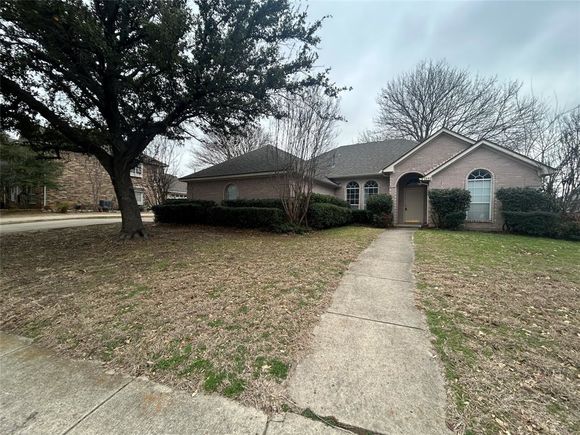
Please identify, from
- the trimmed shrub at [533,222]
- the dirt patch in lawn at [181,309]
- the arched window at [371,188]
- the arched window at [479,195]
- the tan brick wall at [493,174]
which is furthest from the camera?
the arched window at [371,188]

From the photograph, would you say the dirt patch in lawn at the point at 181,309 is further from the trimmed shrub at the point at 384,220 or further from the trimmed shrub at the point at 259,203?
the trimmed shrub at the point at 384,220

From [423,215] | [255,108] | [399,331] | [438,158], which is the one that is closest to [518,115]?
[438,158]

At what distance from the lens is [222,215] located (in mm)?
13086

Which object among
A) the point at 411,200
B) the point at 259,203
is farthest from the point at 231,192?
the point at 411,200

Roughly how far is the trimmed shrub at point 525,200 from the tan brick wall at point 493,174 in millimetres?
518

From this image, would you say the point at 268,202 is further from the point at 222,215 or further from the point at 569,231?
the point at 569,231

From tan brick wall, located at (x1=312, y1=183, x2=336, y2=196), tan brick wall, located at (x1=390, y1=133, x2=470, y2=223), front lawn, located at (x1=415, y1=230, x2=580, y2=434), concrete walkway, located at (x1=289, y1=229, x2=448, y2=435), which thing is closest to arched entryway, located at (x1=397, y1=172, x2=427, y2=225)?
tan brick wall, located at (x1=390, y1=133, x2=470, y2=223)

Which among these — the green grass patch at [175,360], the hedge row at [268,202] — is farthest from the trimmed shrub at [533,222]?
the green grass patch at [175,360]

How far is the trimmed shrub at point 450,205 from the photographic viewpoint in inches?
514

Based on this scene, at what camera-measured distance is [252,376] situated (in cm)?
237

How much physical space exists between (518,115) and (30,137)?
28.6 m

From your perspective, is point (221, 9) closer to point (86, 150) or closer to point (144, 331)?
point (86, 150)

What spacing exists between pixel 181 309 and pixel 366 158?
1815cm

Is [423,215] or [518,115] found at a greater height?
[518,115]
